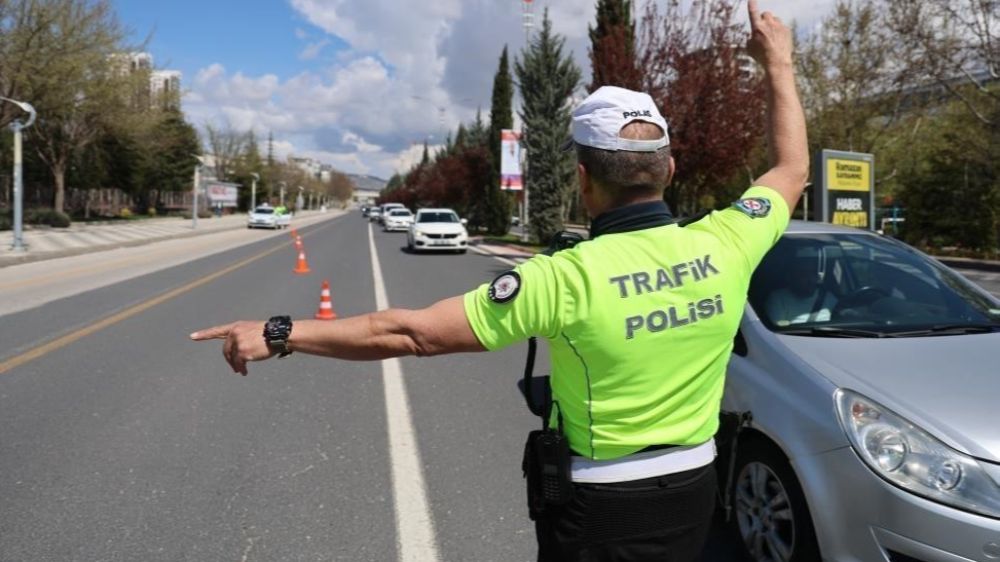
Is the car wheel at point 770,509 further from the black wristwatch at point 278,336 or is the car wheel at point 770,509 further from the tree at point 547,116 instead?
the tree at point 547,116

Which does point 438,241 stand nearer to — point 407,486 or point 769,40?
point 407,486

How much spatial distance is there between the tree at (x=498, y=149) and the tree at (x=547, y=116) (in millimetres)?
10060

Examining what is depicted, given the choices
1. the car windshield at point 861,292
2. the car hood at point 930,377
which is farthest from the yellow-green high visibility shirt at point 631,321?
the car windshield at point 861,292

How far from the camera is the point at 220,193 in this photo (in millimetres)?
74125

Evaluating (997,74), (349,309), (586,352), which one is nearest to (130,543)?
(586,352)

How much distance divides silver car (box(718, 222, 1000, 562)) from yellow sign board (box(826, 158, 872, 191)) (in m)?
8.53

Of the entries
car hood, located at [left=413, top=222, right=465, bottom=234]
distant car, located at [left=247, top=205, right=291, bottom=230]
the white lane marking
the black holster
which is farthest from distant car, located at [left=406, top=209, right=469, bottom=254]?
distant car, located at [left=247, top=205, right=291, bottom=230]

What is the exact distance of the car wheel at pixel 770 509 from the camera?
2877 mm

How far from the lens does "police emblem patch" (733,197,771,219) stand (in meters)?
1.91

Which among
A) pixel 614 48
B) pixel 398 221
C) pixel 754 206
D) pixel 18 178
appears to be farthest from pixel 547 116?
pixel 754 206

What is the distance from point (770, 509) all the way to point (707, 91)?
1468 cm

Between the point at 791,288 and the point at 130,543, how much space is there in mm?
3486

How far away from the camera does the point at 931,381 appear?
2775 millimetres

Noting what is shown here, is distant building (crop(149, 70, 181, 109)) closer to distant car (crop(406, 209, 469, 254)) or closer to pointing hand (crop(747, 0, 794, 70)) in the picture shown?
distant car (crop(406, 209, 469, 254))
